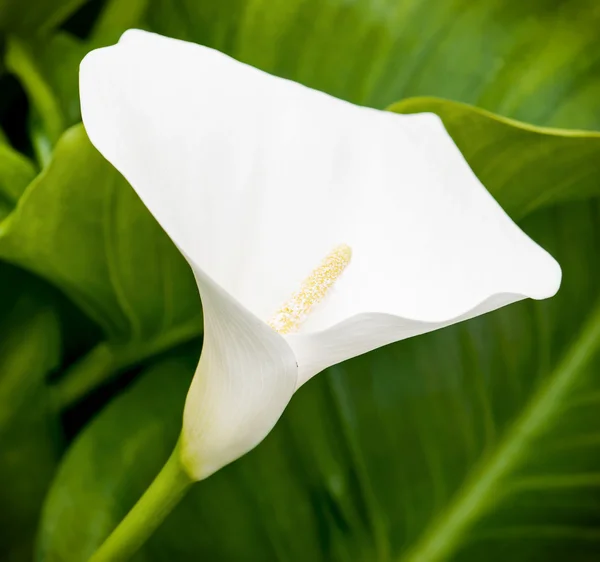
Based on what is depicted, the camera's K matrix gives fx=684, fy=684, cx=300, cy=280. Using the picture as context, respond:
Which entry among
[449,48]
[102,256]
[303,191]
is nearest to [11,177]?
[102,256]

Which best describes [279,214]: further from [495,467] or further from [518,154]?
[495,467]

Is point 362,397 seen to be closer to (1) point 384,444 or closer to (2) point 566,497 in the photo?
(1) point 384,444

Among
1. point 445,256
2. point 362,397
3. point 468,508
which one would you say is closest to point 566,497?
point 468,508

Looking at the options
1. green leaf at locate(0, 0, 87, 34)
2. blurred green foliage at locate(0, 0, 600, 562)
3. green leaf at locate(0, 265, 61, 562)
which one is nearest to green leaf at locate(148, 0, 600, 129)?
blurred green foliage at locate(0, 0, 600, 562)

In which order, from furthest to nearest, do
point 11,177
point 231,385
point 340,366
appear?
point 340,366 → point 11,177 → point 231,385

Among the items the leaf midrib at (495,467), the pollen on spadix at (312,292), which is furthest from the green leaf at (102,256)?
the leaf midrib at (495,467)

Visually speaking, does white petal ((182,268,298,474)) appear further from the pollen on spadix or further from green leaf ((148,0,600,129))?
green leaf ((148,0,600,129))
